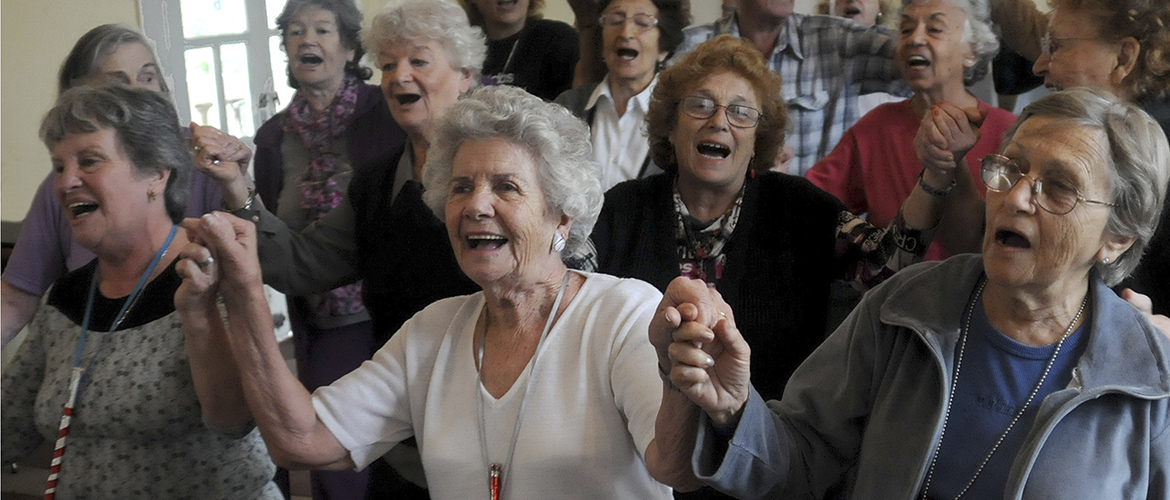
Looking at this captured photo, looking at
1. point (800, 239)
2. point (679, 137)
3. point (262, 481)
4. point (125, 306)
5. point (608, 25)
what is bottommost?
Answer: point (262, 481)

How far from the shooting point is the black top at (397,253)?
2.00 m

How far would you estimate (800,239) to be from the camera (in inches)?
77.5

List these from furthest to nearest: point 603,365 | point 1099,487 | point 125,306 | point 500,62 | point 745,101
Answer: point 500,62 → point 745,101 → point 125,306 → point 603,365 → point 1099,487

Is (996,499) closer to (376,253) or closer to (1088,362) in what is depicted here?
(1088,362)

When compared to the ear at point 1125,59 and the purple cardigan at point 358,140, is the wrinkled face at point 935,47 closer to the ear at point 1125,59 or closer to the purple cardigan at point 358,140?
the ear at point 1125,59

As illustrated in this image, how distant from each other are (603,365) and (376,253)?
30.9 inches

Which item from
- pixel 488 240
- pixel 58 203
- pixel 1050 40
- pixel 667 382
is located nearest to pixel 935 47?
pixel 1050 40

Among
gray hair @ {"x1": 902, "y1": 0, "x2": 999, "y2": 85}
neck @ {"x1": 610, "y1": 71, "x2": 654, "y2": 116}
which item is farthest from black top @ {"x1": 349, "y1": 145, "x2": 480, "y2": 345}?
gray hair @ {"x1": 902, "y1": 0, "x2": 999, "y2": 85}

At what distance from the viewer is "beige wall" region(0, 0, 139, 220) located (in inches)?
107

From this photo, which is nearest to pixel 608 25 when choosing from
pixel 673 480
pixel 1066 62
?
pixel 1066 62

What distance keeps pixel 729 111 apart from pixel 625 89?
1.87 ft

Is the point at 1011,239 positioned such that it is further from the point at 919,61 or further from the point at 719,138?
the point at 919,61

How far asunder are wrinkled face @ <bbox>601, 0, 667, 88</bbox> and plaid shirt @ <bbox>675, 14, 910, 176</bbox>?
0.11 m

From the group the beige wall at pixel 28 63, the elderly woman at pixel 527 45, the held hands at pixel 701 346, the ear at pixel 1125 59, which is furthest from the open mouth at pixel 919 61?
the beige wall at pixel 28 63
